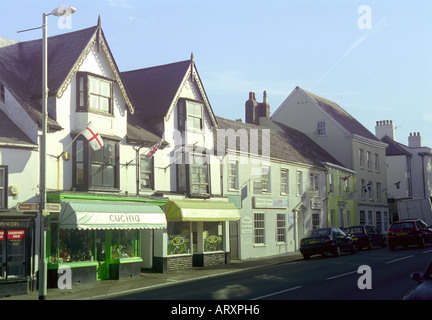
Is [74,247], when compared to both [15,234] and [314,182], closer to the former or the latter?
[15,234]

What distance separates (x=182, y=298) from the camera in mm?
16500

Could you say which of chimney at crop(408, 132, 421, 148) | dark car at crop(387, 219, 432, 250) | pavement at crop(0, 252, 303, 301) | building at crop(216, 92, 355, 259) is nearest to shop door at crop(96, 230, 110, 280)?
pavement at crop(0, 252, 303, 301)

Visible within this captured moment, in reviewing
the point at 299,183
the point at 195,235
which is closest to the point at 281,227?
the point at 299,183

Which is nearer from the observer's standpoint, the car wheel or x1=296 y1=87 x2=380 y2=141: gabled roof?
the car wheel

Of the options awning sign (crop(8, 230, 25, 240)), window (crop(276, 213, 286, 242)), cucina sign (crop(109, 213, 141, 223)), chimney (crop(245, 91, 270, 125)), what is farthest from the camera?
chimney (crop(245, 91, 270, 125))

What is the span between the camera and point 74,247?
22.1 m

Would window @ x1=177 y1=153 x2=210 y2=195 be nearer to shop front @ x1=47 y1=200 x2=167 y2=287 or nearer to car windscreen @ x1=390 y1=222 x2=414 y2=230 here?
shop front @ x1=47 y1=200 x2=167 y2=287

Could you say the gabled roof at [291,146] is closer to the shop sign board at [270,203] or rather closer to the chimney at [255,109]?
the chimney at [255,109]

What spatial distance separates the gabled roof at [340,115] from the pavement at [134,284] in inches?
1014

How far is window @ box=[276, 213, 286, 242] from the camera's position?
37125 mm

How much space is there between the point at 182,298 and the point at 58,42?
13.9 metres

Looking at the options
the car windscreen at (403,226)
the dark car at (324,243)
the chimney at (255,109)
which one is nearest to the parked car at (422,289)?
the dark car at (324,243)

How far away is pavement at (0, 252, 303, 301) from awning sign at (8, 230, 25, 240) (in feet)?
6.51

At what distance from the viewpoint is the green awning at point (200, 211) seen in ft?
86.8
